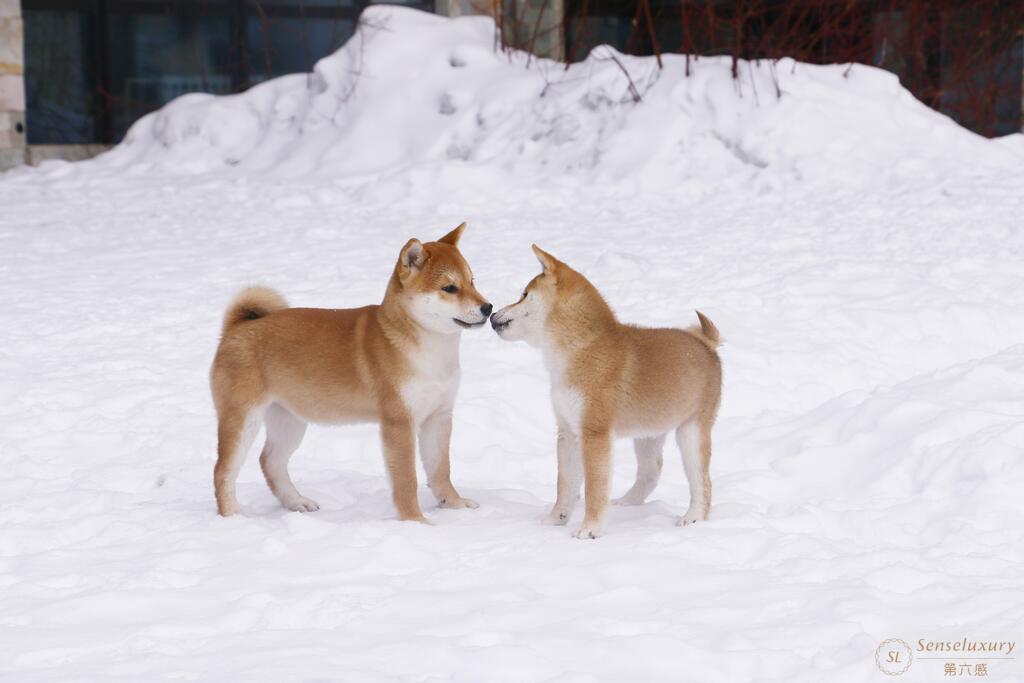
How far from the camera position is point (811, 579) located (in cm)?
382

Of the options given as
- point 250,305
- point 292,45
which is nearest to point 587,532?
point 250,305

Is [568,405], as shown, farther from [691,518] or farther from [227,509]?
[227,509]

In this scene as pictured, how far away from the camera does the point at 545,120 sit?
1169cm

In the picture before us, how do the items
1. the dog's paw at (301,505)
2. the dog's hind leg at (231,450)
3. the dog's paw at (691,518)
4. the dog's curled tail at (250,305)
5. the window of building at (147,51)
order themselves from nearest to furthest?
the dog's paw at (691,518) → the dog's hind leg at (231,450) → the dog's paw at (301,505) → the dog's curled tail at (250,305) → the window of building at (147,51)

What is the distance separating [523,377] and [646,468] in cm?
162

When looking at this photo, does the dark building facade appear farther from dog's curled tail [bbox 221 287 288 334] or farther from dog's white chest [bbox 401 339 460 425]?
dog's white chest [bbox 401 339 460 425]

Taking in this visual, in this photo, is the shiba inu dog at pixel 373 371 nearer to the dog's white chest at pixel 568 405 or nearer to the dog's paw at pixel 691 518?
the dog's white chest at pixel 568 405

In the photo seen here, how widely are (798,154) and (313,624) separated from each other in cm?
822

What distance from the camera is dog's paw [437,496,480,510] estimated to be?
484 centimetres

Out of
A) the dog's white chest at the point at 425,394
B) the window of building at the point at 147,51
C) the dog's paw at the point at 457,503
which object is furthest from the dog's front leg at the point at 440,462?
the window of building at the point at 147,51

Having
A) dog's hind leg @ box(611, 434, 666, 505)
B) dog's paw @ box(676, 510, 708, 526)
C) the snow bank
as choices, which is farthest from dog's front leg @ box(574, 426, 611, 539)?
the snow bank

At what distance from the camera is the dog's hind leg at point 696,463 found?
4512 mm

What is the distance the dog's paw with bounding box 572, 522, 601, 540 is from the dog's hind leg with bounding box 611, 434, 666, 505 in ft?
1.86

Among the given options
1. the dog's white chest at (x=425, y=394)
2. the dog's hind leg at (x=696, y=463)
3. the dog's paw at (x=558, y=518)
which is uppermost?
the dog's white chest at (x=425, y=394)
